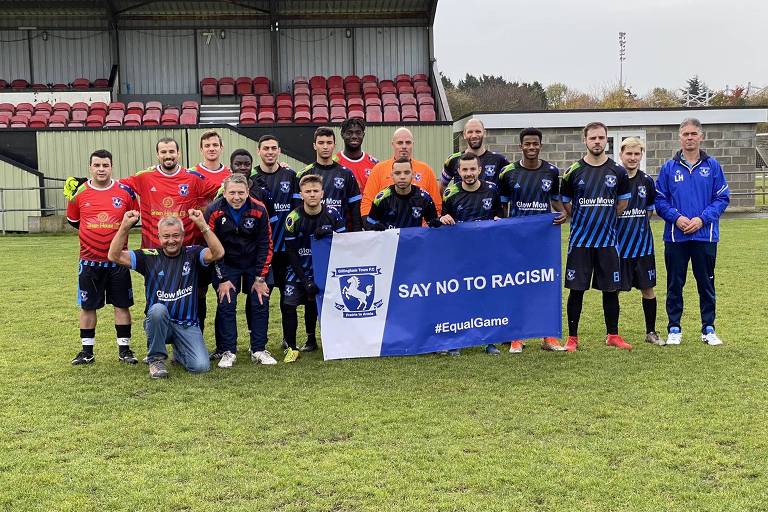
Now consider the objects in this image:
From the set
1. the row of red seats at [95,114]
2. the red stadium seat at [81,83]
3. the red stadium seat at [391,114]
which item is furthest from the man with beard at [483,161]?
the red stadium seat at [81,83]

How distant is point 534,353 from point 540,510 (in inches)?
121

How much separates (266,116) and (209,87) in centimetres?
347

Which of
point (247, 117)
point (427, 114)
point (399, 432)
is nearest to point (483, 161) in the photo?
point (399, 432)

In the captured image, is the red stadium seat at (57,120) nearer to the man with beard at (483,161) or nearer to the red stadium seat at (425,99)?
the red stadium seat at (425,99)

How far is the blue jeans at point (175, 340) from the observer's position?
5680 millimetres

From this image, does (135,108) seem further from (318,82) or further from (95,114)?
(318,82)

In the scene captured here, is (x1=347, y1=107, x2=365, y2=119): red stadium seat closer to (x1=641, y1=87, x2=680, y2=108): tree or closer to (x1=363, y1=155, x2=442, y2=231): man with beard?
(x1=363, y1=155, x2=442, y2=231): man with beard

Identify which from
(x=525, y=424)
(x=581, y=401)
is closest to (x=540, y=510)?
(x=525, y=424)

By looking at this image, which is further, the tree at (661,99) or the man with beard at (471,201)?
the tree at (661,99)

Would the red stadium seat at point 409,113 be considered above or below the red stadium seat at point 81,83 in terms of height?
below

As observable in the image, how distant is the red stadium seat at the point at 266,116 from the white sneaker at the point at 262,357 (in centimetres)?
1514

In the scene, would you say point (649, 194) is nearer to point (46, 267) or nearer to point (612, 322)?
point (612, 322)

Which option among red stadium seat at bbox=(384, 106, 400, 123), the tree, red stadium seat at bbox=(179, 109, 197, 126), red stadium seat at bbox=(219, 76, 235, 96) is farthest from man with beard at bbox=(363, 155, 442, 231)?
the tree

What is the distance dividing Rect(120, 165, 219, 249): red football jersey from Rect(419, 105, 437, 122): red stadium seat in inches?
587
